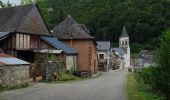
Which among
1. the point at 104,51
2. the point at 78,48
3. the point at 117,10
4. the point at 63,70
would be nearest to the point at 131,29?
the point at 117,10

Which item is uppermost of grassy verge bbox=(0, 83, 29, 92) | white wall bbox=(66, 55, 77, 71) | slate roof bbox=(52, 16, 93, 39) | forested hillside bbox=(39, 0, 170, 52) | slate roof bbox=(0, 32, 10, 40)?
forested hillside bbox=(39, 0, 170, 52)

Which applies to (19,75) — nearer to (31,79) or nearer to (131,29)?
(31,79)

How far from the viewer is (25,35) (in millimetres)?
40156

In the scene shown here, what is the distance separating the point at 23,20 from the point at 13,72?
13217mm

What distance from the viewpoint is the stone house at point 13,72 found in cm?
2689

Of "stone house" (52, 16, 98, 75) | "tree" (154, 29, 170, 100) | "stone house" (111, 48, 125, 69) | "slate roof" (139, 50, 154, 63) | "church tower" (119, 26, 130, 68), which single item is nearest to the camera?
"tree" (154, 29, 170, 100)

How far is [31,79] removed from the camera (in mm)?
33719

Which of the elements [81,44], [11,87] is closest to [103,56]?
[81,44]

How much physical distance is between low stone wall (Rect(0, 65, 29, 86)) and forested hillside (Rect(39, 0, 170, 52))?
74.1m

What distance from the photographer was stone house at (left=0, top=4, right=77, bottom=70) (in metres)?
38.6

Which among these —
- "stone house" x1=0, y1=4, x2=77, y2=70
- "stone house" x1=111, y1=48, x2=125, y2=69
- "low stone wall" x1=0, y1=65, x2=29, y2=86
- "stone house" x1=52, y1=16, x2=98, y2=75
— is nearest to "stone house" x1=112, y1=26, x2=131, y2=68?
"stone house" x1=111, y1=48, x2=125, y2=69

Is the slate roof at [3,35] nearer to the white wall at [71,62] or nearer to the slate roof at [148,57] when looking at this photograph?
the white wall at [71,62]

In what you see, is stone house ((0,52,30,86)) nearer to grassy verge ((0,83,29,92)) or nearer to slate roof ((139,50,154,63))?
grassy verge ((0,83,29,92))

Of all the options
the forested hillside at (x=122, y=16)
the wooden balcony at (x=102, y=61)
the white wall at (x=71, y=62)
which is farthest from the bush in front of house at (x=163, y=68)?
the forested hillside at (x=122, y=16)
